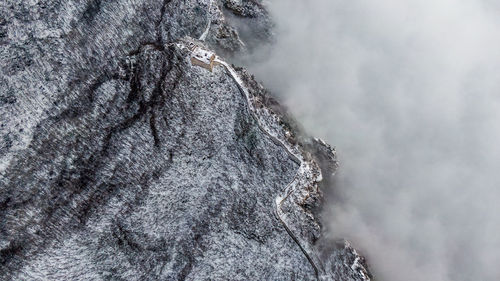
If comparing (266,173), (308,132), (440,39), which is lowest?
(266,173)

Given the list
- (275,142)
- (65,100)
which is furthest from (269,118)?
(65,100)

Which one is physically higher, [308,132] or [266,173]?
[308,132]

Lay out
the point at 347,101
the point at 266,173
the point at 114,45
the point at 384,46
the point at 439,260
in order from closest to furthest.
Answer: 1. the point at 114,45
2. the point at 266,173
3. the point at 439,260
4. the point at 347,101
5. the point at 384,46

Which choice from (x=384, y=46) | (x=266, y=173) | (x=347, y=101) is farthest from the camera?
(x=384, y=46)

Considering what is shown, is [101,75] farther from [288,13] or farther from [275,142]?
[288,13]

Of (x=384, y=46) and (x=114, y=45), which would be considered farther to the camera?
(x=384, y=46)

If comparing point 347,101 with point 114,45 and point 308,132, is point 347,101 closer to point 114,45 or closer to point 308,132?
point 308,132
